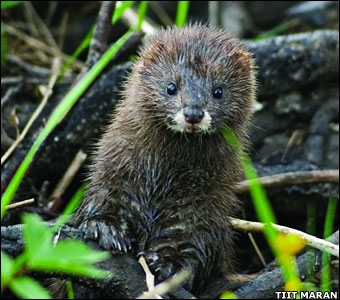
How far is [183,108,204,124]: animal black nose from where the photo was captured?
323cm

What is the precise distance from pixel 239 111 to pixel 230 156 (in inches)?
8.2

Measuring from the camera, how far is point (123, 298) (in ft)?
10.5

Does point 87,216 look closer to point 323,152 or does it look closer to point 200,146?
point 200,146

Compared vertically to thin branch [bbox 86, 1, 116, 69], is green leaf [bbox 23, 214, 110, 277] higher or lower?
lower

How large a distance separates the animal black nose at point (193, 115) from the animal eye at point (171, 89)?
0.71 ft

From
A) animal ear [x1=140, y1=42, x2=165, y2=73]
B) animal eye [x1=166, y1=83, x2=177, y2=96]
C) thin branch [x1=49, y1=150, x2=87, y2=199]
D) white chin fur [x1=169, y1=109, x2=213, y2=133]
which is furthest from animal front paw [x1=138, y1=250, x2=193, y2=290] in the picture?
thin branch [x1=49, y1=150, x2=87, y2=199]

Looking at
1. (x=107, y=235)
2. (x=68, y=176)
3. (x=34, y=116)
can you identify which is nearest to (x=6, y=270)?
(x=107, y=235)

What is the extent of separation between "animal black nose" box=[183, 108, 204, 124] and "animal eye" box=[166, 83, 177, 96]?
0.71ft

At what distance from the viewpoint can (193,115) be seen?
3.23m

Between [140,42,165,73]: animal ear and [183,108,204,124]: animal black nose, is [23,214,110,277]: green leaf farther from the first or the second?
[140,42,165,73]: animal ear

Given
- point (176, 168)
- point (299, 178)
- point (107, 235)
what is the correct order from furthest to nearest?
point (299, 178) < point (176, 168) < point (107, 235)

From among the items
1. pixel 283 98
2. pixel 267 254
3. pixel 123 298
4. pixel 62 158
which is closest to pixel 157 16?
pixel 283 98

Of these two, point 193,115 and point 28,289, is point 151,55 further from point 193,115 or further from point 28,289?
point 28,289

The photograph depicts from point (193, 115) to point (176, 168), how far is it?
17.1 inches
